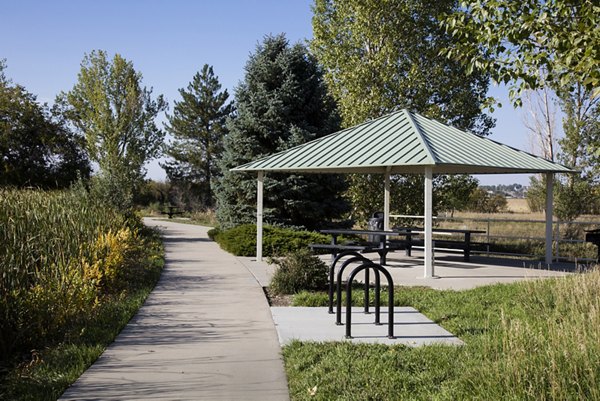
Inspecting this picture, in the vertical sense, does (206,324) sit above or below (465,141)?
below

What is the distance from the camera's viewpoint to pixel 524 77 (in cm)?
958

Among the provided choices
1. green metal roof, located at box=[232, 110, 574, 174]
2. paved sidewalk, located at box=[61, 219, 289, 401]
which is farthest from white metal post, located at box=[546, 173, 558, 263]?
paved sidewalk, located at box=[61, 219, 289, 401]

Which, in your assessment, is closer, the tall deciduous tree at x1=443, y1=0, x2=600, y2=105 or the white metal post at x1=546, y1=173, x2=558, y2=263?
the tall deciduous tree at x1=443, y1=0, x2=600, y2=105

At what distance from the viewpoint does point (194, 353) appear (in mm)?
6559

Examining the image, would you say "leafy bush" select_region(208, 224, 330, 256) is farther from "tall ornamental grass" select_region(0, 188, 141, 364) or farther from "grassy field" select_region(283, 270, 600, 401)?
"grassy field" select_region(283, 270, 600, 401)

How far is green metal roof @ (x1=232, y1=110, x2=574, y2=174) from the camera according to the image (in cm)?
1305

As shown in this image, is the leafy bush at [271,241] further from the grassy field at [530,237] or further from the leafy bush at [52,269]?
the grassy field at [530,237]

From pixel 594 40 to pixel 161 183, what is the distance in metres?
51.0

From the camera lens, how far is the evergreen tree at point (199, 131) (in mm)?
53000

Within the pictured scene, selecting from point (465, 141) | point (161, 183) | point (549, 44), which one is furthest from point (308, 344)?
point (161, 183)

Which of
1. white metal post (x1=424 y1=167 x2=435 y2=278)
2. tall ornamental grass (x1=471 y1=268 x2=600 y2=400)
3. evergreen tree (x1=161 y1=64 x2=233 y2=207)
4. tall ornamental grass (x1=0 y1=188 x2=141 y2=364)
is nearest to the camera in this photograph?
tall ornamental grass (x1=471 y1=268 x2=600 y2=400)

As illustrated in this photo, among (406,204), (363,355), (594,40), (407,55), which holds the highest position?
(407,55)

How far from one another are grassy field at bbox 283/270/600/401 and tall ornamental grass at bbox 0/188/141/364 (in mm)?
3011

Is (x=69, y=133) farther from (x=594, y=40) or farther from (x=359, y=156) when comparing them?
(x=594, y=40)
